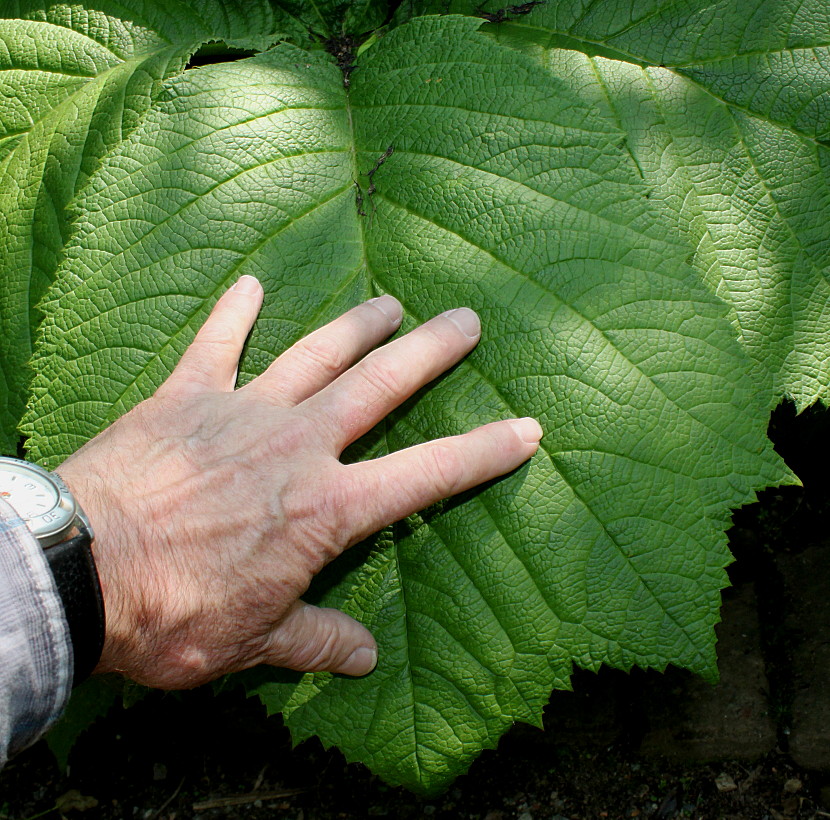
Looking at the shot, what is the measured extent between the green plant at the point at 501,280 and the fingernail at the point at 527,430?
4 centimetres

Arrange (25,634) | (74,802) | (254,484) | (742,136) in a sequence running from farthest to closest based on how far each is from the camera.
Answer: (74,802) → (742,136) → (254,484) → (25,634)

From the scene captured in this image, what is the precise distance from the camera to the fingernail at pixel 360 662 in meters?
1.64

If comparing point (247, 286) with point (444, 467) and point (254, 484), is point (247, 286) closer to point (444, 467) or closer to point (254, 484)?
point (254, 484)

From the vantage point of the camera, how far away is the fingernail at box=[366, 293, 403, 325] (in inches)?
64.6

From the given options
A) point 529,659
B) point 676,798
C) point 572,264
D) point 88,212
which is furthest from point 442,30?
point 676,798

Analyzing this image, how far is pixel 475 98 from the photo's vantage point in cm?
Answer: 167

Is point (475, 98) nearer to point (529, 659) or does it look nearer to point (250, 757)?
point (529, 659)

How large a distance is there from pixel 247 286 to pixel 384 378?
34 centimetres

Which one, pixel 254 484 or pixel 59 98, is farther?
pixel 59 98

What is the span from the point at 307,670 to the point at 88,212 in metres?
1.01

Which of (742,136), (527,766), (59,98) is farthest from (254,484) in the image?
(527,766)

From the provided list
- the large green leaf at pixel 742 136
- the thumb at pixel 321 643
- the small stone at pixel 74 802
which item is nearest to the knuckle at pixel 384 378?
the thumb at pixel 321 643

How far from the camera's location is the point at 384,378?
1560 millimetres

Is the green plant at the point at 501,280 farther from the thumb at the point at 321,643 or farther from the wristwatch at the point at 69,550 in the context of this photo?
the wristwatch at the point at 69,550
